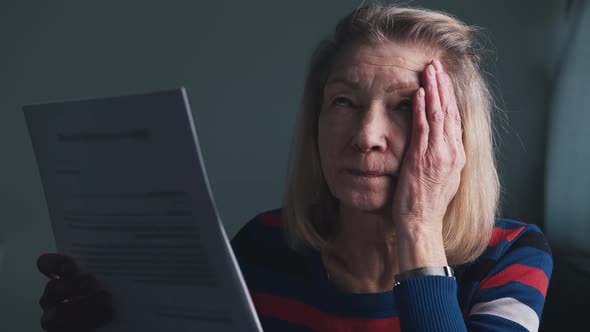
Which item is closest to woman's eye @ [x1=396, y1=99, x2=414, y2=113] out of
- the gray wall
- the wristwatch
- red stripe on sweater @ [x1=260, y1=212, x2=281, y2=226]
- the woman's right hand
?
the wristwatch

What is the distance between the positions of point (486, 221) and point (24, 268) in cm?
172

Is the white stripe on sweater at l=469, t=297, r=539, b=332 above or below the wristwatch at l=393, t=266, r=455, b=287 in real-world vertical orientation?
below

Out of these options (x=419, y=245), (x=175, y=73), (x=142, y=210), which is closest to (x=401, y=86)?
(x=419, y=245)

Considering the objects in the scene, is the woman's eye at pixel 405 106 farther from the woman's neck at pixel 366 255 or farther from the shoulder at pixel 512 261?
the shoulder at pixel 512 261

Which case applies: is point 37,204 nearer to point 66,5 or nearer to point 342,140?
point 66,5

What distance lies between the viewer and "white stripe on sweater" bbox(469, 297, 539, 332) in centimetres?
110

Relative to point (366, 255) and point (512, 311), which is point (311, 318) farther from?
point (512, 311)

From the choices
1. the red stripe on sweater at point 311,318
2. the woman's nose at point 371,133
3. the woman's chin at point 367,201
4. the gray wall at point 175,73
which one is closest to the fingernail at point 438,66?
the woman's nose at point 371,133

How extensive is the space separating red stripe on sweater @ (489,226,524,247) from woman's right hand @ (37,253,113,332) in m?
0.71

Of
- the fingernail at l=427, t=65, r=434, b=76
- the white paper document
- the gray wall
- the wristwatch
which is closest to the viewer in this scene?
the white paper document

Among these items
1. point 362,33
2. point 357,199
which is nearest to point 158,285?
point 357,199

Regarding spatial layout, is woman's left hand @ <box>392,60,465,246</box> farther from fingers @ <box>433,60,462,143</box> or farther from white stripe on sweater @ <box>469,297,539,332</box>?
white stripe on sweater @ <box>469,297,539,332</box>

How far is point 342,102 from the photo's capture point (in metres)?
1.21

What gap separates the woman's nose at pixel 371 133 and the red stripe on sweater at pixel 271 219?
373 millimetres
